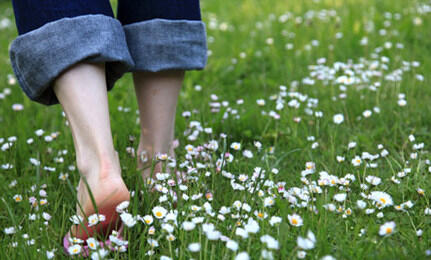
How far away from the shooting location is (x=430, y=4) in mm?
4270

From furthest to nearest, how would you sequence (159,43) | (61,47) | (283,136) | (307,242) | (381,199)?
(283,136)
(159,43)
(381,199)
(61,47)
(307,242)

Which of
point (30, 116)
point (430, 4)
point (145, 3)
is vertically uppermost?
point (145, 3)

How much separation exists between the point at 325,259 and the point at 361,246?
272 mm

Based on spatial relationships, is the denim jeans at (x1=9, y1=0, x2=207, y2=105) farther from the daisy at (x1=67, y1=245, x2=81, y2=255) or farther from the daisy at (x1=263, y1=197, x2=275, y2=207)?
the daisy at (x1=263, y1=197, x2=275, y2=207)

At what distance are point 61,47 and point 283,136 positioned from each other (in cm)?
123

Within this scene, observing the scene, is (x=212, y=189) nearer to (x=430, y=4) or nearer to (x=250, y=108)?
(x=250, y=108)

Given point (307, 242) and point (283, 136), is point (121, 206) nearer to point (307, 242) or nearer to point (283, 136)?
point (307, 242)

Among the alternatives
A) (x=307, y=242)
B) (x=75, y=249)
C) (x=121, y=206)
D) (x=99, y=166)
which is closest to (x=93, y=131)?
(x=99, y=166)

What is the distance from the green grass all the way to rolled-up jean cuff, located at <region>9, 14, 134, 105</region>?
274 mm

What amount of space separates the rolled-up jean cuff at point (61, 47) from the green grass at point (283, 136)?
0.27 meters

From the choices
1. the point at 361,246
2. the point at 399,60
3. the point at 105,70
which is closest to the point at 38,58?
the point at 105,70

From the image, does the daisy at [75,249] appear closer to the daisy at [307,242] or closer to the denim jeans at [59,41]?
the denim jeans at [59,41]

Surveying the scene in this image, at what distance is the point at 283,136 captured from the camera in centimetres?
221

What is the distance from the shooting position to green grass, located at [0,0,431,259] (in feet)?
4.28
